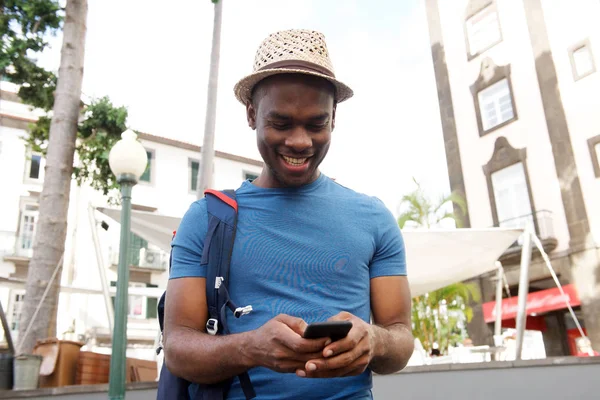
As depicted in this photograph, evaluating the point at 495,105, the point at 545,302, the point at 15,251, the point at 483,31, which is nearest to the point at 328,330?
the point at 545,302

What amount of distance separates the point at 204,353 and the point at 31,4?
9.51 meters

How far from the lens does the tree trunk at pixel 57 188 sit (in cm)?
692

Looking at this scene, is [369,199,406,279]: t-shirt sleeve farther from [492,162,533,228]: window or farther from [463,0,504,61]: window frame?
[463,0,504,61]: window frame

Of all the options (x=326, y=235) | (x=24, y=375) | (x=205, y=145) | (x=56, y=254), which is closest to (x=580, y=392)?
(x=326, y=235)

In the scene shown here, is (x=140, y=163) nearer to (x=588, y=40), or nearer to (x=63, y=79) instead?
(x=63, y=79)

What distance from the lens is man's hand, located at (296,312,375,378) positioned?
115 centimetres

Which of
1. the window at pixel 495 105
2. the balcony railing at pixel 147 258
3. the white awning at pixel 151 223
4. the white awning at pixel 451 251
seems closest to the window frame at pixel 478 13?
the window at pixel 495 105

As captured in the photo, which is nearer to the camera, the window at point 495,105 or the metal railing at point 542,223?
the metal railing at point 542,223

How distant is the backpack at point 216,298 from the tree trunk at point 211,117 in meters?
8.28


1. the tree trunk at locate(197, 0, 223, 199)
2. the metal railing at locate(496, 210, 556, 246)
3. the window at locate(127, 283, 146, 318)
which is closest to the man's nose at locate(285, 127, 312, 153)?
the tree trunk at locate(197, 0, 223, 199)

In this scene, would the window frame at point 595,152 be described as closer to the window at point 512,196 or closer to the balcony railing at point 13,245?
the window at point 512,196

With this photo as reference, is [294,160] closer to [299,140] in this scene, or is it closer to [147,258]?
[299,140]

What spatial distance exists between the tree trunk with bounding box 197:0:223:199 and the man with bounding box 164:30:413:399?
8185 mm

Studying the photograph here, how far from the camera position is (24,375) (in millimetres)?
5164
